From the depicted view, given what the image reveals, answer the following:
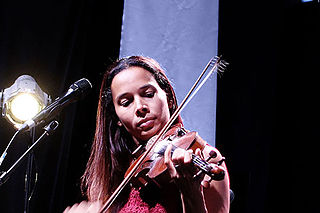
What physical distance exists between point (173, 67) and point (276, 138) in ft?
2.03

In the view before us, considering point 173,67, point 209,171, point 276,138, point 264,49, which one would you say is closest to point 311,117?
point 276,138

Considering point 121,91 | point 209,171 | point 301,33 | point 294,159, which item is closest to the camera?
point 209,171

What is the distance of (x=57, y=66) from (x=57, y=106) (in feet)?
3.25

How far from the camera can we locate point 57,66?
231 cm

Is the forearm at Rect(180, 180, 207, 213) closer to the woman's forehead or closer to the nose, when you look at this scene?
the nose

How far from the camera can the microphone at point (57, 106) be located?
1343 millimetres

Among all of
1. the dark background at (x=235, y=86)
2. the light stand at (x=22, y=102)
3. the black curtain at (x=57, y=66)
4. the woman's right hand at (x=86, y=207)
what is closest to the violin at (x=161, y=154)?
the woman's right hand at (x=86, y=207)

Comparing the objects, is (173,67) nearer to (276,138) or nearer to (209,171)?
(276,138)

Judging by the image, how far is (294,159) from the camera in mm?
1771

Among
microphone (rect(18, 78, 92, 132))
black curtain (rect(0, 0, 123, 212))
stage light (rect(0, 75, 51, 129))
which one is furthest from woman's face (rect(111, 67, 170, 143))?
black curtain (rect(0, 0, 123, 212))

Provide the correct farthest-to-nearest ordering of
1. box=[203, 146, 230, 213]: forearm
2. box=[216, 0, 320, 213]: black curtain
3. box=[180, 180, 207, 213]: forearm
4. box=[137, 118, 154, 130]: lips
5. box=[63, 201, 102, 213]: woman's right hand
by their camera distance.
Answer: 1. box=[216, 0, 320, 213]: black curtain
2. box=[63, 201, 102, 213]: woman's right hand
3. box=[137, 118, 154, 130]: lips
4. box=[203, 146, 230, 213]: forearm
5. box=[180, 180, 207, 213]: forearm

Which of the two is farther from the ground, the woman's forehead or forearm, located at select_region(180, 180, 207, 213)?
the woman's forehead

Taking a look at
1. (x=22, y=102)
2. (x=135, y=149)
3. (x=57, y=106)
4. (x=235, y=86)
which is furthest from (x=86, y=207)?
(x=235, y=86)

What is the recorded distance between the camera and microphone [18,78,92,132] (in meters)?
1.34
